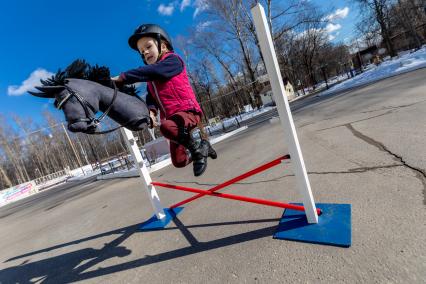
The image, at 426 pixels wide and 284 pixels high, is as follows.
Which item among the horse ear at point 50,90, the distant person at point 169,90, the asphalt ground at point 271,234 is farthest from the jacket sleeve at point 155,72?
the asphalt ground at point 271,234

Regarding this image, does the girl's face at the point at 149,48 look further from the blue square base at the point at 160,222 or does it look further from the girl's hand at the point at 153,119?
the blue square base at the point at 160,222

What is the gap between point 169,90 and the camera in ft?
8.37

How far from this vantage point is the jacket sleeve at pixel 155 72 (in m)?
2.21

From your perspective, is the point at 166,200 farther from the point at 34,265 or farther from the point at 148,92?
the point at 148,92

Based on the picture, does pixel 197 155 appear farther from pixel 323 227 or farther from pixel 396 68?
pixel 396 68

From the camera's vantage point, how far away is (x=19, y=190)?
81.3 feet

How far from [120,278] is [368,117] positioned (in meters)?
6.11

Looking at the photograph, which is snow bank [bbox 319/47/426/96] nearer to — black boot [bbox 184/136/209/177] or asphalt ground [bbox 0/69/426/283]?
asphalt ground [bbox 0/69/426/283]

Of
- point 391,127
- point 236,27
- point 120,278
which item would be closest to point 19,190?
point 236,27

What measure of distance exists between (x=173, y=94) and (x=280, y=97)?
3.60 feet

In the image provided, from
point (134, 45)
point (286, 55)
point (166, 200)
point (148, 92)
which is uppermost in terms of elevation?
point (286, 55)

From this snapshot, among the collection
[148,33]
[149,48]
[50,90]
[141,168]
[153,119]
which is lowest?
[141,168]

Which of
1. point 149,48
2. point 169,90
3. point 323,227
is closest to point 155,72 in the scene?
point 169,90

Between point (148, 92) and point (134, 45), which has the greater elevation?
point (134, 45)
